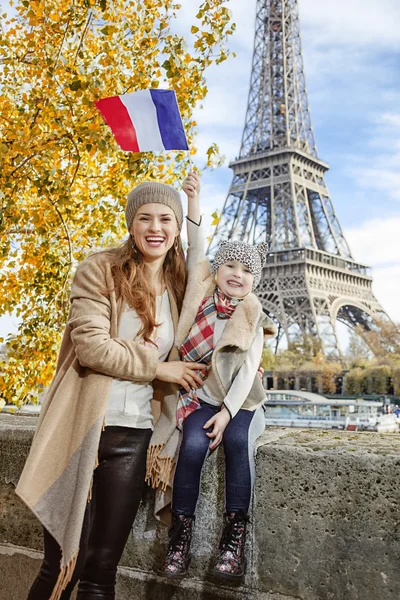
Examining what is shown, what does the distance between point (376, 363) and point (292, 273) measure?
11.8 metres

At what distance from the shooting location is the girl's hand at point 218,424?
2.44 meters

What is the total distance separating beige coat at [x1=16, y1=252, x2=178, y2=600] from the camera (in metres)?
2.30

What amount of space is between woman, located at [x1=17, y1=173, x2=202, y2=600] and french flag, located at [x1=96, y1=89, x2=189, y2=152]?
0.76 metres

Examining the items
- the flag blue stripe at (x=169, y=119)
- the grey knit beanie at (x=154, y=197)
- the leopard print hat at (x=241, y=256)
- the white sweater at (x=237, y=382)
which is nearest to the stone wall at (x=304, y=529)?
the white sweater at (x=237, y=382)

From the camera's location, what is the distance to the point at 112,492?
2.36 m

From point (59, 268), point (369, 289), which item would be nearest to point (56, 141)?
point (59, 268)

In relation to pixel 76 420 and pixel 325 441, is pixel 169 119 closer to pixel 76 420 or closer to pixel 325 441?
pixel 76 420

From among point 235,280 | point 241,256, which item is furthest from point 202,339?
point 241,256

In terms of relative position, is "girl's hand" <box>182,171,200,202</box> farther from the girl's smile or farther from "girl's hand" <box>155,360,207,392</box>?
"girl's hand" <box>155,360,207,392</box>

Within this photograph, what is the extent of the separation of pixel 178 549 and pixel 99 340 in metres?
0.87

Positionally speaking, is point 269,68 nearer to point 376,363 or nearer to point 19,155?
point 376,363

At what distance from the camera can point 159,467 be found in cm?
251

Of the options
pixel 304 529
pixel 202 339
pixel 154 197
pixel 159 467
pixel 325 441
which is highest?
pixel 154 197

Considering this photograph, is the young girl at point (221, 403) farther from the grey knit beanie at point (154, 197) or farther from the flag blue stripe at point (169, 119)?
the flag blue stripe at point (169, 119)
